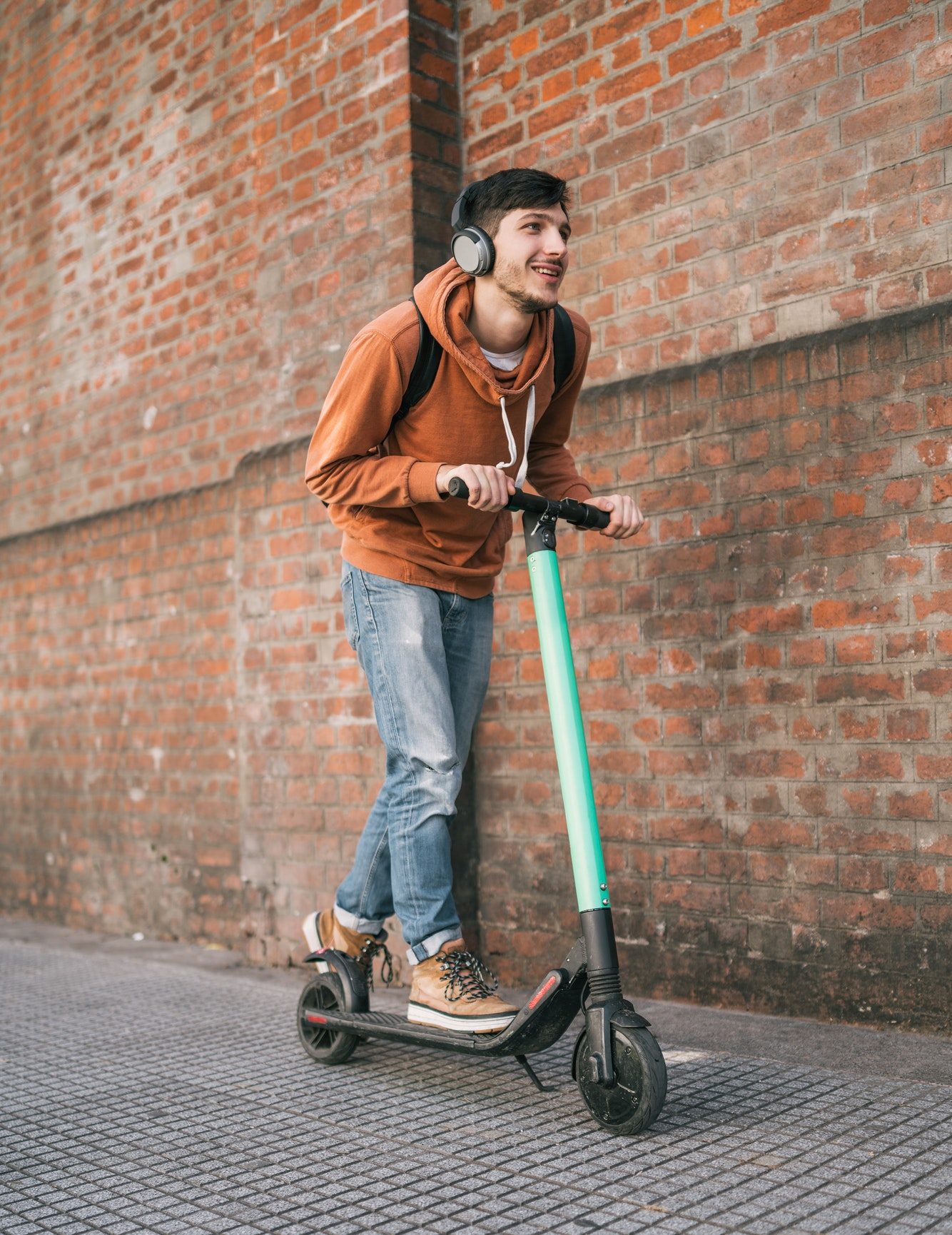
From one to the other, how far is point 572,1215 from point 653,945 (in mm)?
1728

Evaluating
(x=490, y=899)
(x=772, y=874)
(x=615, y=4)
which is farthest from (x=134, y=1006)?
(x=615, y=4)

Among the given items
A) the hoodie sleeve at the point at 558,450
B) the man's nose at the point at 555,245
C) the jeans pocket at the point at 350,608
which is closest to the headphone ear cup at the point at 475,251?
the man's nose at the point at 555,245

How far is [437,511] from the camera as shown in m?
3.02

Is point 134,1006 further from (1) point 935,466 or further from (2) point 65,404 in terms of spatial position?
(2) point 65,404

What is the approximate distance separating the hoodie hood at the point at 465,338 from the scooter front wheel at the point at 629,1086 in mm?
1435

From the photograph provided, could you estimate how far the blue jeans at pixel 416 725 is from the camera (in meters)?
2.92

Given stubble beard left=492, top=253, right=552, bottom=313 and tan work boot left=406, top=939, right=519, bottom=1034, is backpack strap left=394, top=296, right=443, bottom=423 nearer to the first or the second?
stubble beard left=492, top=253, right=552, bottom=313

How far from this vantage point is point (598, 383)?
13.4 ft

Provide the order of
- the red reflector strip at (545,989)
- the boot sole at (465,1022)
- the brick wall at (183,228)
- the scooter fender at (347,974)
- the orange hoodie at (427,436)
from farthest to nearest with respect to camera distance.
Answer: the brick wall at (183,228), the scooter fender at (347,974), the orange hoodie at (427,436), the boot sole at (465,1022), the red reflector strip at (545,989)

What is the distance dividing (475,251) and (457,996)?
1.67 metres

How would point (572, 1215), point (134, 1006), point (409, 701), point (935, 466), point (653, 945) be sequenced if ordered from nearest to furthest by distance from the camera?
point (572, 1215) < point (409, 701) < point (935, 466) < point (653, 945) < point (134, 1006)

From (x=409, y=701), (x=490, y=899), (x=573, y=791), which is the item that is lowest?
(x=490, y=899)

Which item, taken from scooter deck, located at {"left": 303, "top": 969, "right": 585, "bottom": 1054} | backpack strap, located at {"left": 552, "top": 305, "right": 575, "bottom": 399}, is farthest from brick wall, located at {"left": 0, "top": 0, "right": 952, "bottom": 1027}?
scooter deck, located at {"left": 303, "top": 969, "right": 585, "bottom": 1054}

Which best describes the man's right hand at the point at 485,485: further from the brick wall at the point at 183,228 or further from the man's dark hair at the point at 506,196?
the brick wall at the point at 183,228
